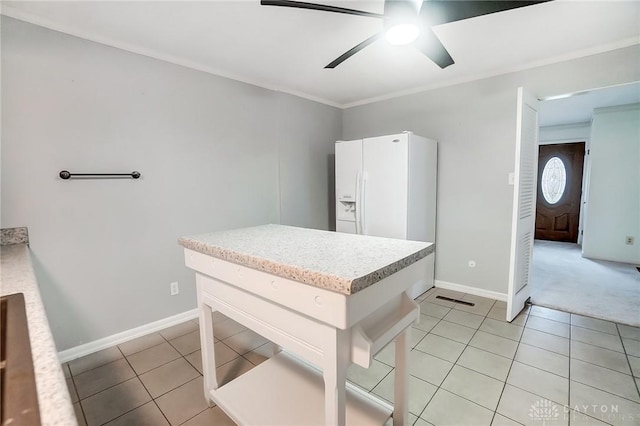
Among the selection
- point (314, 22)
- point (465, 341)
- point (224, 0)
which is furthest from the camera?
point (465, 341)

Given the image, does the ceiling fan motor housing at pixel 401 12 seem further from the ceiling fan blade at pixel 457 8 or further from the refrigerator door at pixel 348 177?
the refrigerator door at pixel 348 177

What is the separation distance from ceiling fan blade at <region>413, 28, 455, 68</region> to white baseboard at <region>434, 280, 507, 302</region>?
236 cm

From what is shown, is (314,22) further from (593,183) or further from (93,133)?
(593,183)

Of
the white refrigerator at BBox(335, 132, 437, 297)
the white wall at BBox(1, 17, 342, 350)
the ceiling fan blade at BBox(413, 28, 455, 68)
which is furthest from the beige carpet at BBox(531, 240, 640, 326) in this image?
the white wall at BBox(1, 17, 342, 350)

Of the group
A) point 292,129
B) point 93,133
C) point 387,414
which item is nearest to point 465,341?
point 387,414

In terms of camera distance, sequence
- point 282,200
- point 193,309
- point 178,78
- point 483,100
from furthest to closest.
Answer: point 282,200, point 483,100, point 193,309, point 178,78

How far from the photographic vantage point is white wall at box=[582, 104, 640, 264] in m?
4.19

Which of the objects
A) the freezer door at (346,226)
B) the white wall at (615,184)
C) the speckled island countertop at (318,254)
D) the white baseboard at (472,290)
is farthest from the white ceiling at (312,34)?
the white wall at (615,184)

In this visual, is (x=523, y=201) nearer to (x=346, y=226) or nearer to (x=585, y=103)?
(x=346, y=226)

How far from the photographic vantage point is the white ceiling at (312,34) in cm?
188

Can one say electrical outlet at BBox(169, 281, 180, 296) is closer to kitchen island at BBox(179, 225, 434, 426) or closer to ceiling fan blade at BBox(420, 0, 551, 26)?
kitchen island at BBox(179, 225, 434, 426)

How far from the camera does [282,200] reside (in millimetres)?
3512

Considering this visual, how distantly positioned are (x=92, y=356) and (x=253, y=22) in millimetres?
2674

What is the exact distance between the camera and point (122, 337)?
2.38m
